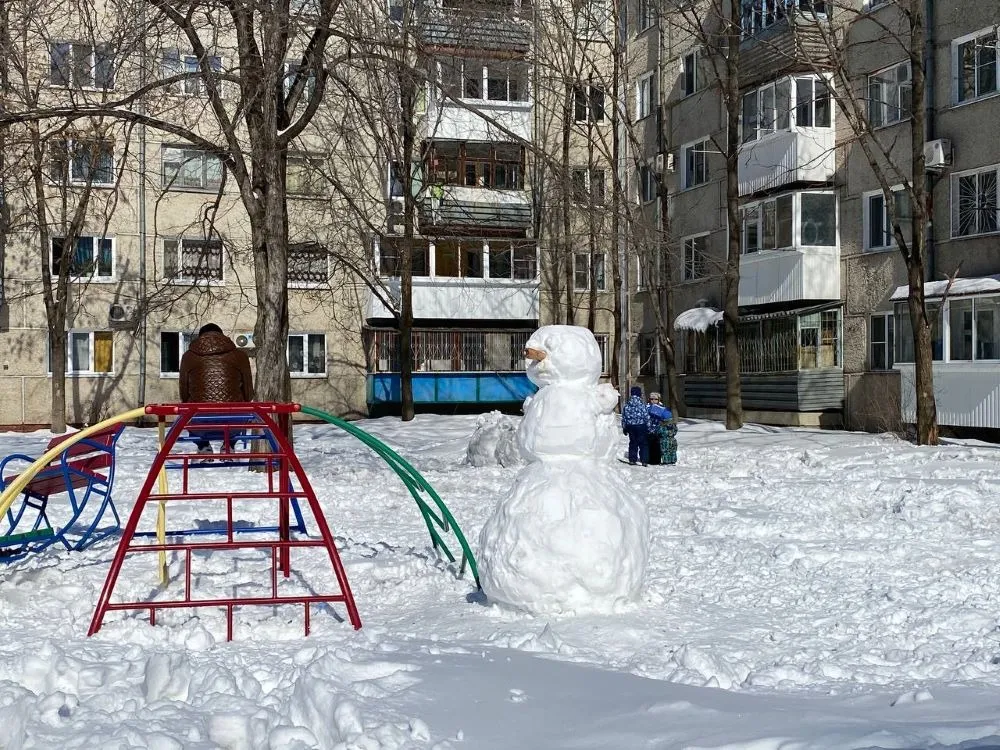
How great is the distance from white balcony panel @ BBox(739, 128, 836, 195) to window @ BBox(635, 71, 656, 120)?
708cm

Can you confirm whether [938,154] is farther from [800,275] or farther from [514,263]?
[514,263]

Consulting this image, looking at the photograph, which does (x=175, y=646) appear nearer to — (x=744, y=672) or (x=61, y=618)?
(x=61, y=618)

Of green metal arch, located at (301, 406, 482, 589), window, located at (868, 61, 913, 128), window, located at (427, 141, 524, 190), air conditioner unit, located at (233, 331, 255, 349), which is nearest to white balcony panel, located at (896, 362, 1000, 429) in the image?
window, located at (868, 61, 913, 128)

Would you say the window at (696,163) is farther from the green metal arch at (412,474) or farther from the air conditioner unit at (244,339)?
the green metal arch at (412,474)

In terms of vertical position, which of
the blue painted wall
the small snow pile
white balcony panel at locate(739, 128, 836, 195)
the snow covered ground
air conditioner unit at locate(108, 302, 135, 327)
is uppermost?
white balcony panel at locate(739, 128, 836, 195)

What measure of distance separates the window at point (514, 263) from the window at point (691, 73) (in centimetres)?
625

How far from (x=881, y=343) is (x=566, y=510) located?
2029 centimetres

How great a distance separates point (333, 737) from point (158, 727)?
0.64 metres

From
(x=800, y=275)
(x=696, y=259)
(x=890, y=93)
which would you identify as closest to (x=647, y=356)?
(x=696, y=259)

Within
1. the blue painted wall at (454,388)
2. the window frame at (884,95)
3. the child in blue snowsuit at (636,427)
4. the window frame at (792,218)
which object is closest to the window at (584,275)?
the blue painted wall at (454,388)

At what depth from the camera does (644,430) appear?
15234 millimetres

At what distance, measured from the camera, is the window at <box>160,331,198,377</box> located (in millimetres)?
29062

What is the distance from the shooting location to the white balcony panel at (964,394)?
2088 centimetres

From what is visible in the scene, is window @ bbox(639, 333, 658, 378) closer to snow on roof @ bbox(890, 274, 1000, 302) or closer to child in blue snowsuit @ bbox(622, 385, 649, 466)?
snow on roof @ bbox(890, 274, 1000, 302)
